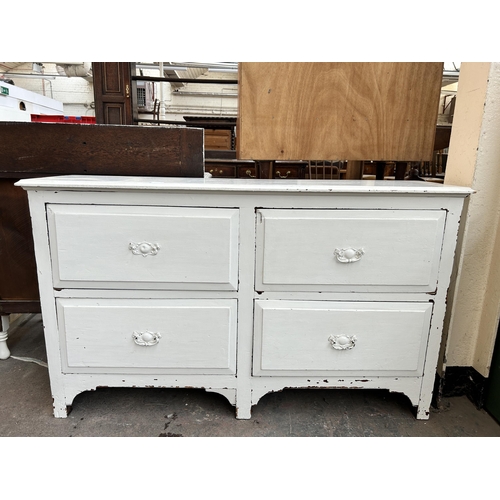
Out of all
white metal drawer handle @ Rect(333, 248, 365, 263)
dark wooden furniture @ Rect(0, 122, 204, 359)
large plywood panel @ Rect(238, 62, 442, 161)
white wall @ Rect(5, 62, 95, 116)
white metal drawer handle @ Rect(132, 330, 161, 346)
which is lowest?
white metal drawer handle @ Rect(132, 330, 161, 346)

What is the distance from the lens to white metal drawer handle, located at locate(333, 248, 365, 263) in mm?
1094

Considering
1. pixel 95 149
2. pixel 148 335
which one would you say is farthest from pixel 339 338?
pixel 95 149

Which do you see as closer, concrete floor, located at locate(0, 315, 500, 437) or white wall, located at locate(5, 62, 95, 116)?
concrete floor, located at locate(0, 315, 500, 437)

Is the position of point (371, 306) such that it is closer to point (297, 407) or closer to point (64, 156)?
point (297, 407)

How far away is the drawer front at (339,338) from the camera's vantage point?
3.76 feet

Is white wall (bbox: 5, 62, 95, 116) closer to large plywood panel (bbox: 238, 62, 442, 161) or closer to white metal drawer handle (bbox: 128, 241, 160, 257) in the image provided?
large plywood panel (bbox: 238, 62, 442, 161)

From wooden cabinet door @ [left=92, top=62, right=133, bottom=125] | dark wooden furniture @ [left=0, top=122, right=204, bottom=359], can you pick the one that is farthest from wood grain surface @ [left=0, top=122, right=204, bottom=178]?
wooden cabinet door @ [left=92, top=62, right=133, bottom=125]

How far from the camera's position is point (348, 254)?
1094 mm

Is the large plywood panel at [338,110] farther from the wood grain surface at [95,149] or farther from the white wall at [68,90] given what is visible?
the white wall at [68,90]

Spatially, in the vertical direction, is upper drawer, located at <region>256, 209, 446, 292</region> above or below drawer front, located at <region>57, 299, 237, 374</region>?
above

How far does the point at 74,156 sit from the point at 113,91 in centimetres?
201

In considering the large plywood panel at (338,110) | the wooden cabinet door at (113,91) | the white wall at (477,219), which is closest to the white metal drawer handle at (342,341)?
the white wall at (477,219)

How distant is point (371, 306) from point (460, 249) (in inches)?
17.2

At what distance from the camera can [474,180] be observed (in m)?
1.24
